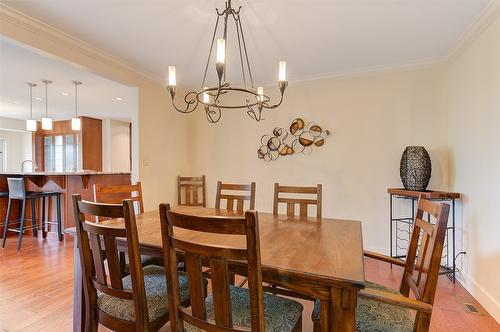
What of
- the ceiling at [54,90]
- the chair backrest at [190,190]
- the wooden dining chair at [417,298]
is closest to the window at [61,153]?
the ceiling at [54,90]

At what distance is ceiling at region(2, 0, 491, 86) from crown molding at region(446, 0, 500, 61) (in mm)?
36

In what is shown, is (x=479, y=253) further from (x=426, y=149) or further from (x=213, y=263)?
(x=213, y=263)

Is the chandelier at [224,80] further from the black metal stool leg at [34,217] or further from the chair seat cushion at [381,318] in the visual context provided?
the black metal stool leg at [34,217]

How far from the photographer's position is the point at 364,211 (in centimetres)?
345

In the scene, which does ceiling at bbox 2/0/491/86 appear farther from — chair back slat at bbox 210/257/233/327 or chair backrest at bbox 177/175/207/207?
chair back slat at bbox 210/257/233/327

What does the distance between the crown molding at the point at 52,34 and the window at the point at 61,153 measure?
4458mm

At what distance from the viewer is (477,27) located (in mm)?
2309

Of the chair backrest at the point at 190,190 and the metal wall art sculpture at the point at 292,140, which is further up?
the metal wall art sculpture at the point at 292,140

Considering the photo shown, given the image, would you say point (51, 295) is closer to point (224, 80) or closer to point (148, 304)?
point (148, 304)

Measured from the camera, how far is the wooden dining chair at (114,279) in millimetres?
1215

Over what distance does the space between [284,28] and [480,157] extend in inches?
80.6

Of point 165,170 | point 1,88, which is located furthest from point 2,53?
point 165,170

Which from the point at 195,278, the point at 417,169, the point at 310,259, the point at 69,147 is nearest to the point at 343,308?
the point at 310,259

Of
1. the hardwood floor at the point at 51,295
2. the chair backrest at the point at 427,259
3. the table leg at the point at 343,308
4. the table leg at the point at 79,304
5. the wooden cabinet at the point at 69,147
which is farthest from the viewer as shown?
the wooden cabinet at the point at 69,147
